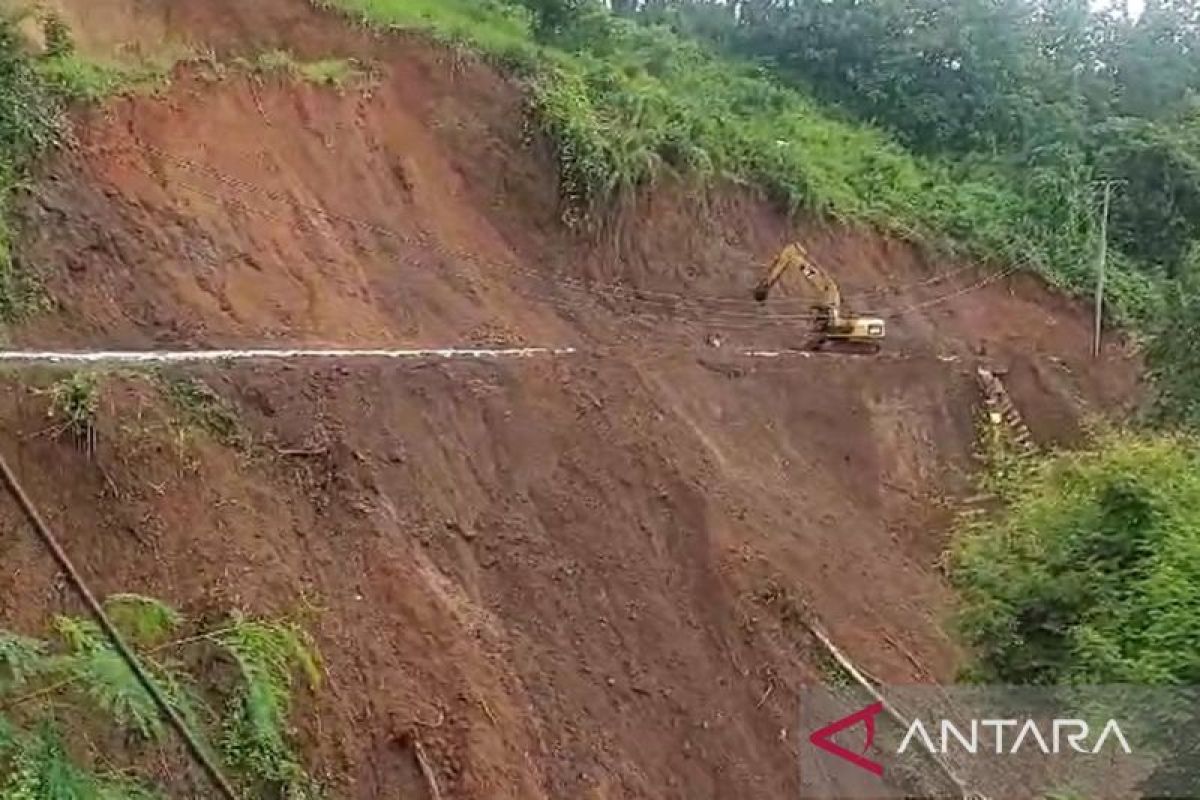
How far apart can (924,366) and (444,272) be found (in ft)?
31.4

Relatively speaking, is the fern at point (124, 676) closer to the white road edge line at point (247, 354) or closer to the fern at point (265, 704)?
the fern at point (265, 704)

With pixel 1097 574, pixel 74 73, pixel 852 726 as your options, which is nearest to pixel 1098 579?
pixel 1097 574

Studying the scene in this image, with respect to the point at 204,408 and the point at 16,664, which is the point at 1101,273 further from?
the point at 16,664

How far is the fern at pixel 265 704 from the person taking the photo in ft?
33.3

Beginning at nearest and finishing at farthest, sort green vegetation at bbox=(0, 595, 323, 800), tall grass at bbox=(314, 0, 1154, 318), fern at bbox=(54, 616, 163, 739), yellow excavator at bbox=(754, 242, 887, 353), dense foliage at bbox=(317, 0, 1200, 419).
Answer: fern at bbox=(54, 616, 163, 739) → green vegetation at bbox=(0, 595, 323, 800) → tall grass at bbox=(314, 0, 1154, 318) → yellow excavator at bbox=(754, 242, 887, 353) → dense foliage at bbox=(317, 0, 1200, 419)

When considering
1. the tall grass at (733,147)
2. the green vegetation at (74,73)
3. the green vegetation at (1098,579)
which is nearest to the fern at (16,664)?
the green vegetation at (1098,579)

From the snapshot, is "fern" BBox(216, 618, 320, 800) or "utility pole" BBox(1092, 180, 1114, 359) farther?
"utility pole" BBox(1092, 180, 1114, 359)

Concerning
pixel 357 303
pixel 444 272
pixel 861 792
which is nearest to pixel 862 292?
pixel 444 272

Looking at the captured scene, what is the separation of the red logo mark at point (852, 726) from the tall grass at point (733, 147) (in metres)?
9.89

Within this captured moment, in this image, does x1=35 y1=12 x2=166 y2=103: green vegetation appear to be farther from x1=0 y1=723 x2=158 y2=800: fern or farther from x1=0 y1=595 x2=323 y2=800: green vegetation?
x1=0 y1=723 x2=158 y2=800: fern

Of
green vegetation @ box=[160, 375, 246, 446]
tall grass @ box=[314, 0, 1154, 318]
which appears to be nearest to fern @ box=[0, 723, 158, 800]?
green vegetation @ box=[160, 375, 246, 446]

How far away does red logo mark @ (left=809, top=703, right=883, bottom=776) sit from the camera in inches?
541

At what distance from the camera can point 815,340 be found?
77.3 ft

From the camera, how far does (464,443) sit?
600 inches
